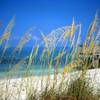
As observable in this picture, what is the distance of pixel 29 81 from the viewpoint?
3.42 meters

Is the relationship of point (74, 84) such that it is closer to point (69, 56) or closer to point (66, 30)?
point (69, 56)

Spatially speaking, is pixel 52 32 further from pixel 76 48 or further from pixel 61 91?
pixel 61 91

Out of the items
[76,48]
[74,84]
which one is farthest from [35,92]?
[76,48]

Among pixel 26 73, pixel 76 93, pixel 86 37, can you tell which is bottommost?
pixel 76 93

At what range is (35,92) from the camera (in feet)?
10.9

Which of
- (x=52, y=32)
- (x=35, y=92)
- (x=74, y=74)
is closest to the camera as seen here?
(x=52, y=32)

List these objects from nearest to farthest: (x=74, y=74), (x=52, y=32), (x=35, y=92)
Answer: (x=52, y=32) < (x=35, y=92) < (x=74, y=74)

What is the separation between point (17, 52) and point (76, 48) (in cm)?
72

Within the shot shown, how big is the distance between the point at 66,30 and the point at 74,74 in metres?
0.79

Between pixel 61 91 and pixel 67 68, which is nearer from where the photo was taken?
pixel 67 68

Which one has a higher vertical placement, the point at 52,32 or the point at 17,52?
the point at 52,32

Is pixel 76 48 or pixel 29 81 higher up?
pixel 76 48

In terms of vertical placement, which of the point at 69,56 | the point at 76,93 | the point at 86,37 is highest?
the point at 86,37

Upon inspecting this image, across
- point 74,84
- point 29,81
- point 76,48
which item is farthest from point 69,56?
point 29,81
